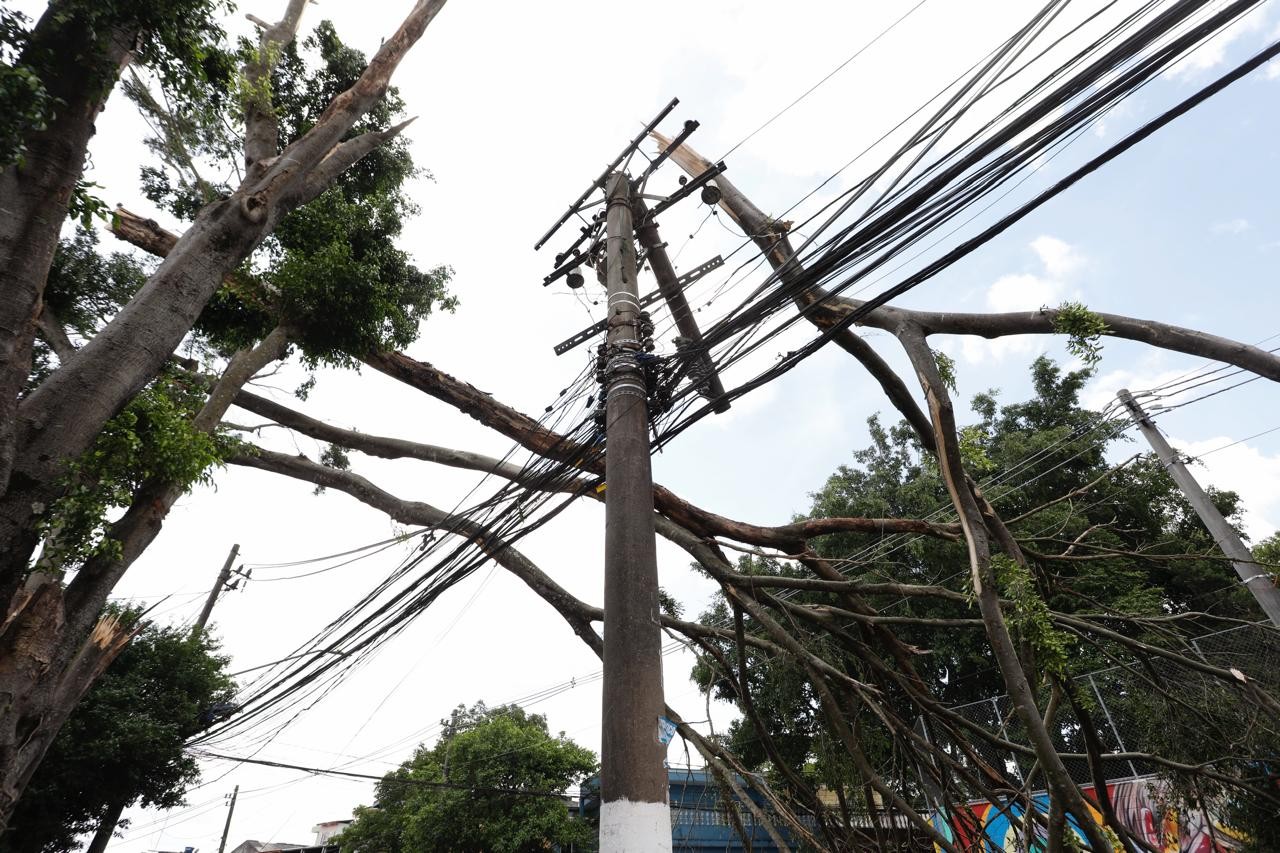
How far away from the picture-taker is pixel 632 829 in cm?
232

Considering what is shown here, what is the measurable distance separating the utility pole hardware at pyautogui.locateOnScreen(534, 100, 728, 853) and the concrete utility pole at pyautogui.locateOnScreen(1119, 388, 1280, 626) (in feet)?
18.0

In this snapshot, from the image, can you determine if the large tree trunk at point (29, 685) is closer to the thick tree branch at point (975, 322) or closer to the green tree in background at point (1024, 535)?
the thick tree branch at point (975, 322)

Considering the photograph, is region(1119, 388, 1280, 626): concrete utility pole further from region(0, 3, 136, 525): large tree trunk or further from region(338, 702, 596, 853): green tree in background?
region(338, 702, 596, 853): green tree in background

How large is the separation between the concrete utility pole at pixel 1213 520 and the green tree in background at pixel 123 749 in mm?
11981

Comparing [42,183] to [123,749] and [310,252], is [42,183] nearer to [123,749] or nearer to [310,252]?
[310,252]

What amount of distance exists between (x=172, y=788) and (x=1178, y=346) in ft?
47.8

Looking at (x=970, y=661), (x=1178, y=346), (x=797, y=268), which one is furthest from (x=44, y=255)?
(x=970, y=661)

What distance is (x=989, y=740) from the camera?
433 cm

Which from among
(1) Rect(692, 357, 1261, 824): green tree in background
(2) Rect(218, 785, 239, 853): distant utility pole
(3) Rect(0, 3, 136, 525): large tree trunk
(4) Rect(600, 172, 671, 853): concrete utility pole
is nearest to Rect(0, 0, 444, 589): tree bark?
(3) Rect(0, 3, 136, 525): large tree trunk

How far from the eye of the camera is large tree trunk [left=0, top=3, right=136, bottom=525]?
3.30 meters

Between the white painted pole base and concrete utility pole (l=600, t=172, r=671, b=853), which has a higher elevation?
concrete utility pole (l=600, t=172, r=671, b=853)

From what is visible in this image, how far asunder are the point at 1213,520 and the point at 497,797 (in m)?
17.6

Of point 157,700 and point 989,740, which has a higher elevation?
point 157,700

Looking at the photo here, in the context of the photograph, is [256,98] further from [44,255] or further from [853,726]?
[853,726]
